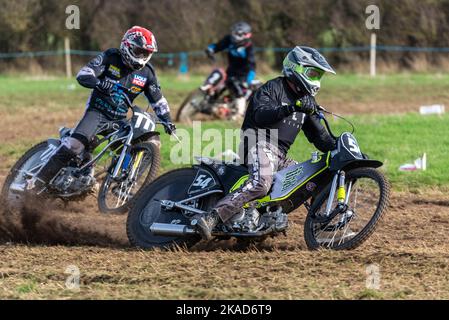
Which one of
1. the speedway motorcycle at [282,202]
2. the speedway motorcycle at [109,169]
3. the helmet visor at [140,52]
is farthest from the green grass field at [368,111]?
the speedway motorcycle at [282,202]

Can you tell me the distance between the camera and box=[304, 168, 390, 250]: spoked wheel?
275 inches

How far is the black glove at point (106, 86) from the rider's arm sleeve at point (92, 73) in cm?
8

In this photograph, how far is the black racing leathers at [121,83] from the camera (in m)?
9.72

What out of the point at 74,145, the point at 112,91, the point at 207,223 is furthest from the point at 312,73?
the point at 74,145

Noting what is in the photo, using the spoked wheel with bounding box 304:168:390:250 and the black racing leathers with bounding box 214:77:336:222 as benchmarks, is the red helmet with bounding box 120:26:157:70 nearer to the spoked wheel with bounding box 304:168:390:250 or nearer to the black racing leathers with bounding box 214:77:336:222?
the black racing leathers with bounding box 214:77:336:222

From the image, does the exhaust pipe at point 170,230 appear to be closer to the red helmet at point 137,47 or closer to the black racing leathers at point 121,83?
the black racing leathers at point 121,83

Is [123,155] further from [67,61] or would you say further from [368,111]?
[67,61]

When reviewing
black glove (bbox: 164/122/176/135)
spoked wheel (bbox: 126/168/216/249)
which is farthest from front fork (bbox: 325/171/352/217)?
Result: black glove (bbox: 164/122/176/135)

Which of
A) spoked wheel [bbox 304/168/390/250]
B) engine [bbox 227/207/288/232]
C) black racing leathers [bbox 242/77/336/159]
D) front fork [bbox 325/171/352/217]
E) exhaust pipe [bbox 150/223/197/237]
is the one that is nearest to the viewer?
spoked wheel [bbox 304/168/390/250]

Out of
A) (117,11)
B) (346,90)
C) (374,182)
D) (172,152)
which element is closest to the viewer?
(374,182)

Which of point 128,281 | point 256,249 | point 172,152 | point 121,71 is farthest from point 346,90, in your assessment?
point 128,281

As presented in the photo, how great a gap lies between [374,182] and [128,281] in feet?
7.98

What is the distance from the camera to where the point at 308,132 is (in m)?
7.86

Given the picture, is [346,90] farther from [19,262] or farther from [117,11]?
[19,262]
